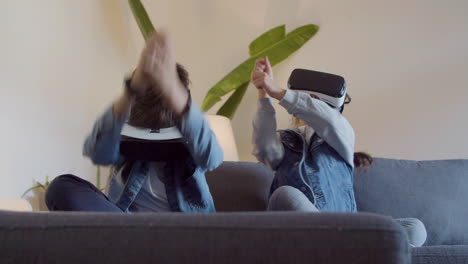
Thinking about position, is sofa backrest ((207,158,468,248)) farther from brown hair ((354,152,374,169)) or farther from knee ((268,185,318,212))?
knee ((268,185,318,212))

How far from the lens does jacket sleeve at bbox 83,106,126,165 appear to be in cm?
87

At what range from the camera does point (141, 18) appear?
204cm

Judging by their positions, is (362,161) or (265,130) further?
(362,161)

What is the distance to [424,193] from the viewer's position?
1.46m

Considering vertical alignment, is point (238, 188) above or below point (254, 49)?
below

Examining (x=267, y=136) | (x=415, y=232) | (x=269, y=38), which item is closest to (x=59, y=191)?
(x=267, y=136)

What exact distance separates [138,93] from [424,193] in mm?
1046

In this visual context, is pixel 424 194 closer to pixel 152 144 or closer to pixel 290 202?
pixel 290 202

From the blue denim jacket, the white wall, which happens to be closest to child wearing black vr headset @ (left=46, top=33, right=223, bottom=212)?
the blue denim jacket

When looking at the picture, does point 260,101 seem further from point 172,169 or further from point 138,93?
point 138,93

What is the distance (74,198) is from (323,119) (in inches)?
26.2

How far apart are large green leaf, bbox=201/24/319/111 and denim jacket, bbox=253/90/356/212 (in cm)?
77

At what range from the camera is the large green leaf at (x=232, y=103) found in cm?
214

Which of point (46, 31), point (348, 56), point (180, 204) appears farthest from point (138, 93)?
point (348, 56)
